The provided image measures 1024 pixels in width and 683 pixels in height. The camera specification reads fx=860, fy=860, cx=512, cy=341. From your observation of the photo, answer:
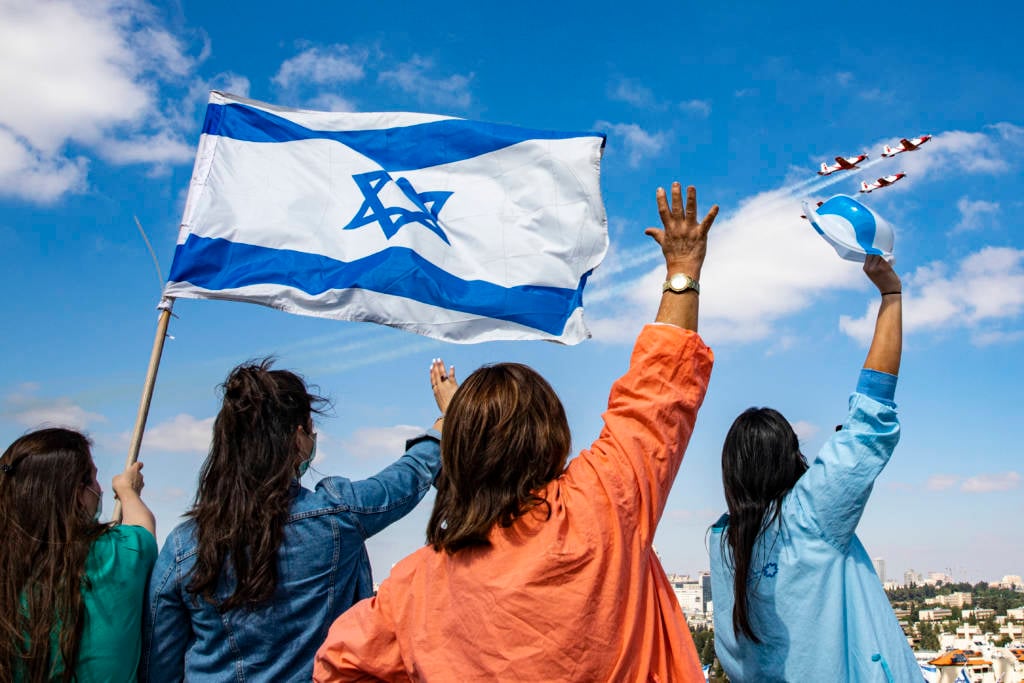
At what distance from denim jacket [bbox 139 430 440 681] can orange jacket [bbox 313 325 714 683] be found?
2.88ft

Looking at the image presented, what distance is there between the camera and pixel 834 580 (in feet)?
12.1

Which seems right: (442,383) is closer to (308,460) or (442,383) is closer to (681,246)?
(308,460)

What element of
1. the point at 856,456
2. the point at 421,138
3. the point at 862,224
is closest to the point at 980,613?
the point at 421,138

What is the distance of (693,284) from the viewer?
9.62 ft

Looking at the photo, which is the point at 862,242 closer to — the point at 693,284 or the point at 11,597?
the point at 693,284

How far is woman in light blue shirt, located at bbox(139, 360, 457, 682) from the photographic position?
3.48 meters

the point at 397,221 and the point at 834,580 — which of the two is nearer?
the point at 834,580

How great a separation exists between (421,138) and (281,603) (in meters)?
5.47

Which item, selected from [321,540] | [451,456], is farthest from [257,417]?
[451,456]

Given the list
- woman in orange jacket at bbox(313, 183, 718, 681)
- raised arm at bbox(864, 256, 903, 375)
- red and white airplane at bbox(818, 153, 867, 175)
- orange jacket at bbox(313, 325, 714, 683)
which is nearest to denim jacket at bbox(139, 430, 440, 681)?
woman in orange jacket at bbox(313, 183, 718, 681)

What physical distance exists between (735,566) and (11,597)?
3.21 metres

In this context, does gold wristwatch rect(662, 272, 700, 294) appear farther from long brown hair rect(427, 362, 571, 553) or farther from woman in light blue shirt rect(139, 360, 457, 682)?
woman in light blue shirt rect(139, 360, 457, 682)

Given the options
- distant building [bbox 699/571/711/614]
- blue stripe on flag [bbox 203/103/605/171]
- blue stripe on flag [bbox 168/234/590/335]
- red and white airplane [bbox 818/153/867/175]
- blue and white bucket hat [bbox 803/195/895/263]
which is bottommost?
distant building [bbox 699/571/711/614]

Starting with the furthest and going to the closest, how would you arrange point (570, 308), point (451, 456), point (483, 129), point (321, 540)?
point (483, 129) → point (570, 308) → point (321, 540) → point (451, 456)
